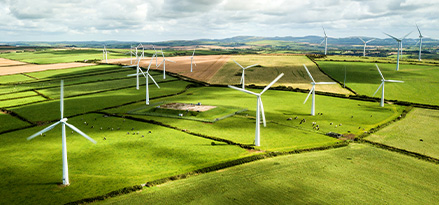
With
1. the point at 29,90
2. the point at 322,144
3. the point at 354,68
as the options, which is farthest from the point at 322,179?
the point at 354,68

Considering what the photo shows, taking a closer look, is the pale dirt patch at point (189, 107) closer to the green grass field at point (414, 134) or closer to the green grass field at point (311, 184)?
the green grass field at point (311, 184)

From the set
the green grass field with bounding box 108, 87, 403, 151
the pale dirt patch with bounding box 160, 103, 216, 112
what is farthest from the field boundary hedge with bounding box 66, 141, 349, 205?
the pale dirt patch with bounding box 160, 103, 216, 112

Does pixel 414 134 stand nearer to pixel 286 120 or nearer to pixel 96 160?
pixel 286 120

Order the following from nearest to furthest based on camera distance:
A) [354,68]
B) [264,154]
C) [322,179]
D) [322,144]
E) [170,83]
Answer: [322,179], [264,154], [322,144], [170,83], [354,68]

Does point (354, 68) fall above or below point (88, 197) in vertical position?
above

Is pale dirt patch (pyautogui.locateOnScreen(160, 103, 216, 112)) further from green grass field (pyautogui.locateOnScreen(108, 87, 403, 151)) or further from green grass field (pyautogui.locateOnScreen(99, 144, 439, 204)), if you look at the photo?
green grass field (pyautogui.locateOnScreen(99, 144, 439, 204))

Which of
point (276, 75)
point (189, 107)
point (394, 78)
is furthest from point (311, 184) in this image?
point (276, 75)

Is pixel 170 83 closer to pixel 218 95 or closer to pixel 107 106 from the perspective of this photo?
pixel 218 95
